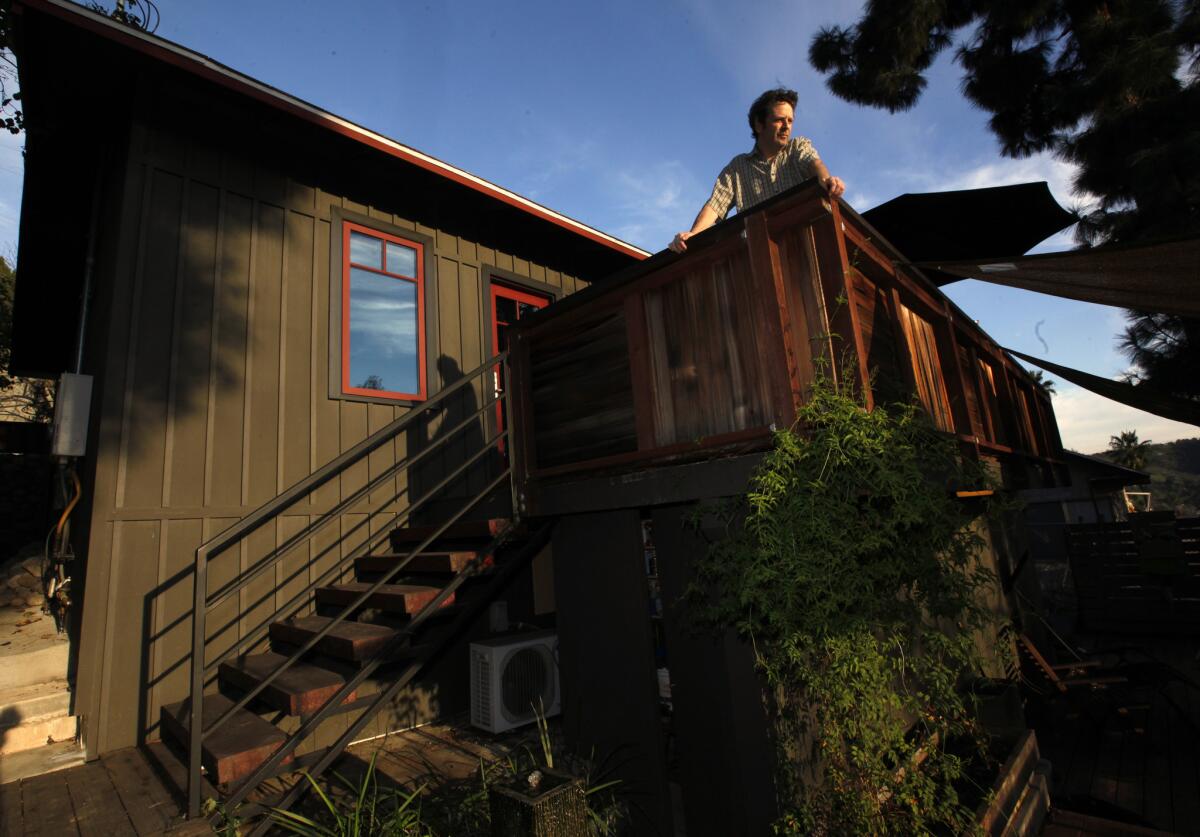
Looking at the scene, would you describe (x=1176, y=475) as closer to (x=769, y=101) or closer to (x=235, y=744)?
(x=769, y=101)

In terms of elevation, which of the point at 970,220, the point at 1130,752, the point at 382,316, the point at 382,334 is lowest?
the point at 1130,752

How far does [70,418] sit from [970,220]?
8679 mm

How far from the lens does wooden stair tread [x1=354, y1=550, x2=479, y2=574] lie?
12.1 feet

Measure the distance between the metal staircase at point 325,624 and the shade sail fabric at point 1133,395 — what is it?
4511 millimetres

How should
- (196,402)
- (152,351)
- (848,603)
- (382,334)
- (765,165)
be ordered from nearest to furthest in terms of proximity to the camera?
(848,603)
(765,165)
(152,351)
(196,402)
(382,334)

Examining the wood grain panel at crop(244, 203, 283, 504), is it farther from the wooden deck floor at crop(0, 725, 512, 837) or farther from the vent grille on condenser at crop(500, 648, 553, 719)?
the vent grille on condenser at crop(500, 648, 553, 719)

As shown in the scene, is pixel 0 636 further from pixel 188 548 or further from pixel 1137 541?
pixel 1137 541

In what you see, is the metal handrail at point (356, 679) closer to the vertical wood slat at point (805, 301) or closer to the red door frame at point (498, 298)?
the vertical wood slat at point (805, 301)

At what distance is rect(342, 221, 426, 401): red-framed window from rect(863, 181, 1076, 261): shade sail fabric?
475 cm

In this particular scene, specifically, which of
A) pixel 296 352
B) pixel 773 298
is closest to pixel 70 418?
pixel 296 352

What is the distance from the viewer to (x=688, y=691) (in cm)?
326

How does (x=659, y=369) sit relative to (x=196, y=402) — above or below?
below

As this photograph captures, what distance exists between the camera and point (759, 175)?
3.65 metres

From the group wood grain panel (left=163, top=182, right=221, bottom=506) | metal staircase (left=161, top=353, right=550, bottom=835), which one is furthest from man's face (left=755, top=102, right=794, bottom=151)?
wood grain panel (left=163, top=182, right=221, bottom=506)
